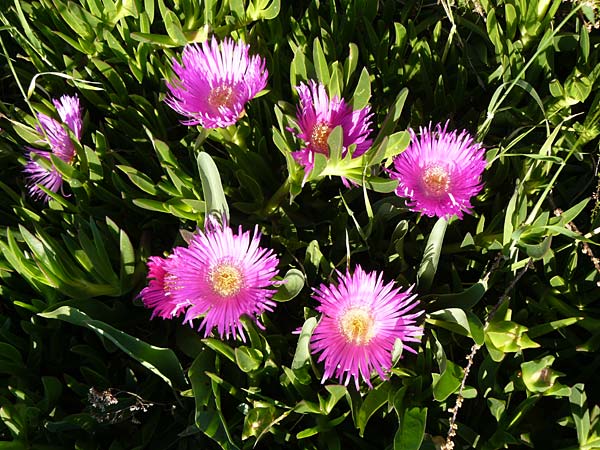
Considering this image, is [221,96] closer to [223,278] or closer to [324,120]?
[324,120]

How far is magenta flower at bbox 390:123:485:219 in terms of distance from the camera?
1.12m

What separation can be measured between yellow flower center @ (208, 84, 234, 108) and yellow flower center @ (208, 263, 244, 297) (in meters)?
0.31

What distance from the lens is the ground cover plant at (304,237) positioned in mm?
1089

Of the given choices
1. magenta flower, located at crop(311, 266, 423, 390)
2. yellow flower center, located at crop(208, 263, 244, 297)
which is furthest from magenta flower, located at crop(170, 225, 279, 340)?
magenta flower, located at crop(311, 266, 423, 390)

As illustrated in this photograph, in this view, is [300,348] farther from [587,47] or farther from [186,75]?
[587,47]

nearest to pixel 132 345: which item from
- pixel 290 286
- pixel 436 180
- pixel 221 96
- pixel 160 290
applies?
pixel 160 290

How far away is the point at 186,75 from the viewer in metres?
1.27

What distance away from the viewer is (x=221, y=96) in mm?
1242

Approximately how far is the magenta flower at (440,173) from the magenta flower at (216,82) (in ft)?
0.99

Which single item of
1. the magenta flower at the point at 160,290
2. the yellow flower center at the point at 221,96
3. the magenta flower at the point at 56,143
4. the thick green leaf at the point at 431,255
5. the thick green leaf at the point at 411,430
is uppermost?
the yellow flower center at the point at 221,96

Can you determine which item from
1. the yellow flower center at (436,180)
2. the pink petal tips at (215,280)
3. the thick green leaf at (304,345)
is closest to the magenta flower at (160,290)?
the pink petal tips at (215,280)

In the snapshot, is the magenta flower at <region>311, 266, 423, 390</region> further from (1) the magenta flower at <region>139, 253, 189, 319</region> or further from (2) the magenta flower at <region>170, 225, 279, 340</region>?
(1) the magenta flower at <region>139, 253, 189, 319</region>

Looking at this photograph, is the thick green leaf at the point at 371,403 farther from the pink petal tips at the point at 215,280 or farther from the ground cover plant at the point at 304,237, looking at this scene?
the pink petal tips at the point at 215,280

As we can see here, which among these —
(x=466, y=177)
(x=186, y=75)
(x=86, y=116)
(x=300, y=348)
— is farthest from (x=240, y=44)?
(x=300, y=348)
